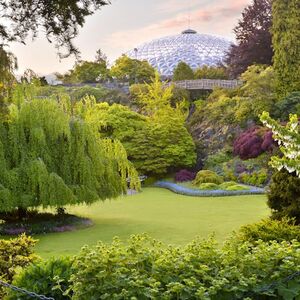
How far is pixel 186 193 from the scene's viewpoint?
23.6 metres

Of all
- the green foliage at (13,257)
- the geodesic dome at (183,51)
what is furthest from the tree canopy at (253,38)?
the green foliage at (13,257)

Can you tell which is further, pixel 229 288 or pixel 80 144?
pixel 80 144

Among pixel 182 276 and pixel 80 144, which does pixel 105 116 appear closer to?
pixel 80 144

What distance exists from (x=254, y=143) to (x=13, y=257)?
2095cm

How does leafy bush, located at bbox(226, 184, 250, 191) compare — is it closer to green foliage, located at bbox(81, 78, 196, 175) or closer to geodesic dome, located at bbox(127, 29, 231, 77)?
green foliage, located at bbox(81, 78, 196, 175)

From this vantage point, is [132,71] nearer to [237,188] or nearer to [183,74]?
[183,74]

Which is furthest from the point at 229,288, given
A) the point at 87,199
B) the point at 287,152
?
the point at 87,199

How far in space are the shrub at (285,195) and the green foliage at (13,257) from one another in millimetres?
5477

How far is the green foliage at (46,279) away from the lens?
5832mm

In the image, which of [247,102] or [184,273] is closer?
[184,273]

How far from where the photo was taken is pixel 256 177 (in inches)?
997

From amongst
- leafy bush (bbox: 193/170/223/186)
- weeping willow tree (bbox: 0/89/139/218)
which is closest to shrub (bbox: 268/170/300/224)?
weeping willow tree (bbox: 0/89/139/218)

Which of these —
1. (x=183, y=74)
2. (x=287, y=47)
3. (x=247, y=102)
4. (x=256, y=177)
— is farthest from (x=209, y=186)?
(x=183, y=74)

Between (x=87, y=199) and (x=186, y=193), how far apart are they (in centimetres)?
861
